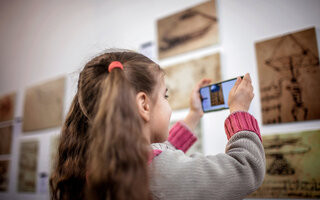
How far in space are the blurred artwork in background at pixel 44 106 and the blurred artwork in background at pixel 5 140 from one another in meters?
0.18

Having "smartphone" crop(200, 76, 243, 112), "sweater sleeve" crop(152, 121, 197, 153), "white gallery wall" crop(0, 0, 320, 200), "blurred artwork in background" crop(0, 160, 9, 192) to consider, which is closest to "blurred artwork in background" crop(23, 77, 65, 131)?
"white gallery wall" crop(0, 0, 320, 200)

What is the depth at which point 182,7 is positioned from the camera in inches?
44.4

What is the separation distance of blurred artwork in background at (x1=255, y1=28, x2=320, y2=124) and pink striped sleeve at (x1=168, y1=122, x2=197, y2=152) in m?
0.26

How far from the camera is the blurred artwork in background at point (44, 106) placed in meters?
1.53

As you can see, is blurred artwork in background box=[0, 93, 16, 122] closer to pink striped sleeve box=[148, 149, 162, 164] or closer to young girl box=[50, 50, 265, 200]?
young girl box=[50, 50, 265, 200]

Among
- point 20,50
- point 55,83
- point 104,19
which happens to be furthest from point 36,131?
point 104,19

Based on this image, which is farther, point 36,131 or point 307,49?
point 36,131

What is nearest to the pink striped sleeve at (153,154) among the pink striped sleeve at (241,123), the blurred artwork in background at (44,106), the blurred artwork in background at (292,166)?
the pink striped sleeve at (241,123)

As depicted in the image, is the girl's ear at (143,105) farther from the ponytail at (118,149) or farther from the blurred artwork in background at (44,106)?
the blurred artwork in background at (44,106)

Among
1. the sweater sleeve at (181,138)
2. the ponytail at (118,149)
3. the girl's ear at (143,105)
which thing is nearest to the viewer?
the ponytail at (118,149)

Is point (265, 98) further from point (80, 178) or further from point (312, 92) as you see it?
point (80, 178)

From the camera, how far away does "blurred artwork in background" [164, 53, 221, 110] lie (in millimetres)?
1000

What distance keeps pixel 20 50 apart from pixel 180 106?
4.68ft

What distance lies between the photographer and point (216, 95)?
0.77 m
